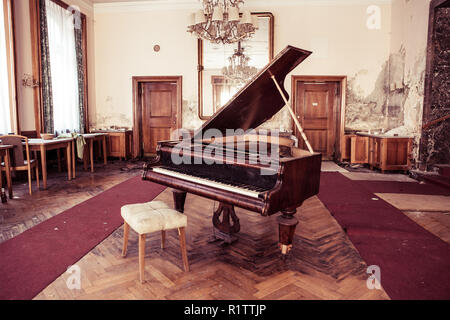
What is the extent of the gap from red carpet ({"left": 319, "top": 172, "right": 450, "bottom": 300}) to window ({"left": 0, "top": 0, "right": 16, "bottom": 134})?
18.2 ft

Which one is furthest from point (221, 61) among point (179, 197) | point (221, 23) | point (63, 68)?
point (179, 197)

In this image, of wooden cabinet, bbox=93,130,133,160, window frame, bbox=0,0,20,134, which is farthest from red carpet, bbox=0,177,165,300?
wooden cabinet, bbox=93,130,133,160

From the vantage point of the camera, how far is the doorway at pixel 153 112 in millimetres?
8195

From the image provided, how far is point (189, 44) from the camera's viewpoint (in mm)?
7871

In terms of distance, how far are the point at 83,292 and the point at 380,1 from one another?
862cm

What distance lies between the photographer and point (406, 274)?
2230 millimetres

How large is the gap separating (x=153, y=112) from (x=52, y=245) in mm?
6074

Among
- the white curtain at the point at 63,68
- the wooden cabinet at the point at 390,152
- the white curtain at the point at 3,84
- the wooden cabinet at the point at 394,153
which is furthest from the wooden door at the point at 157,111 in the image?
the wooden cabinet at the point at 394,153

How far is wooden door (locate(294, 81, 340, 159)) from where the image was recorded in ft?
25.9

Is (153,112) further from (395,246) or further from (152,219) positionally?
(395,246)

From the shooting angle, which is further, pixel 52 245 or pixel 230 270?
pixel 52 245

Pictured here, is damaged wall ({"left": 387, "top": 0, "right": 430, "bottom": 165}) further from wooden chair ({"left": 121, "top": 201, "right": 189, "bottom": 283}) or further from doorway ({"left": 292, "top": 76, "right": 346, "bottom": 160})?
wooden chair ({"left": 121, "top": 201, "right": 189, "bottom": 283})

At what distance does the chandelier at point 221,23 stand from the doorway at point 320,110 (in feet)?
11.3

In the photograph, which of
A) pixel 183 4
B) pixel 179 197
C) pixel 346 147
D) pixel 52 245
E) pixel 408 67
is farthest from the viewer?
pixel 183 4
